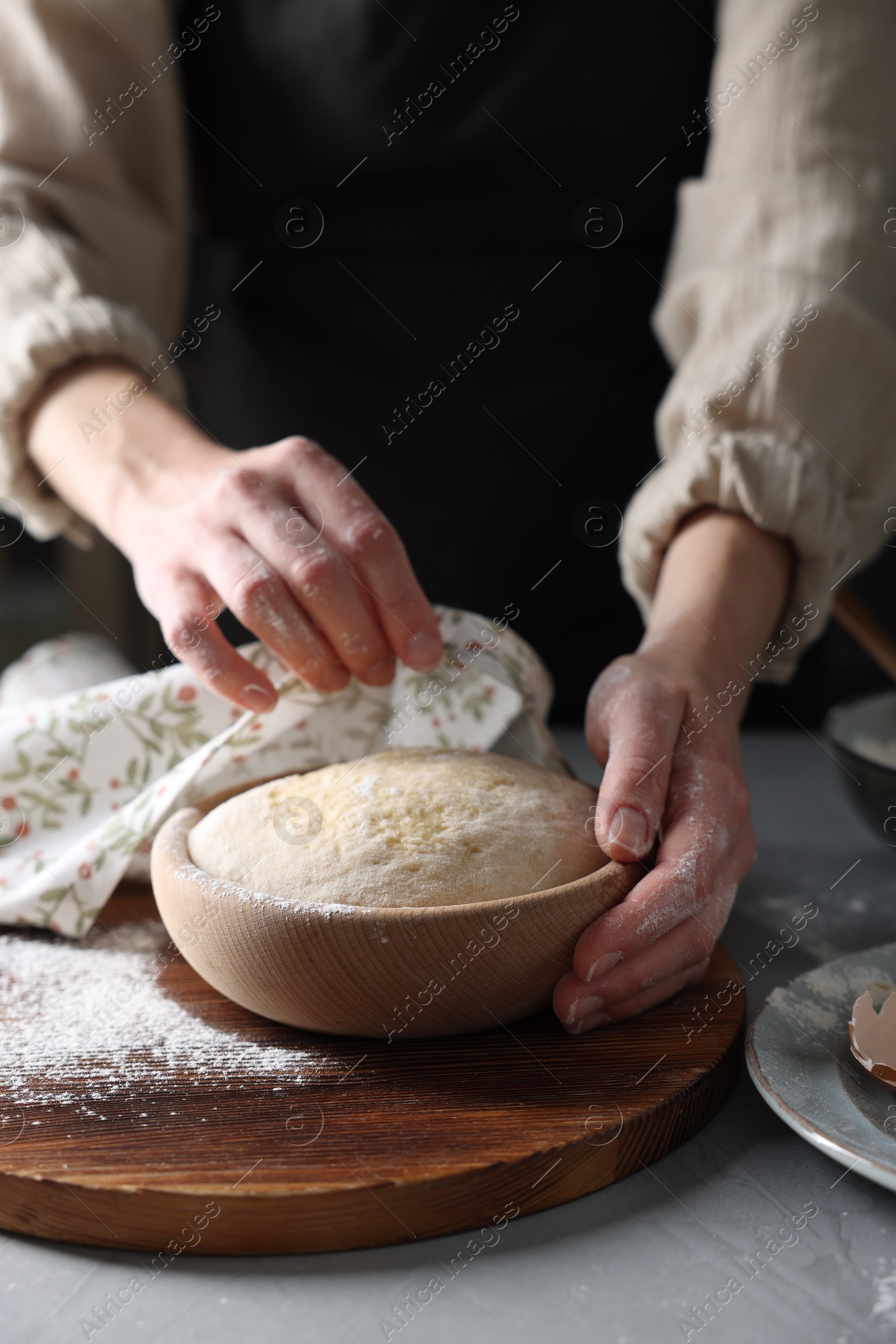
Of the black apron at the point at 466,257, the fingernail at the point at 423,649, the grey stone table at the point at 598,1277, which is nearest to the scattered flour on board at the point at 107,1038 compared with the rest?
the grey stone table at the point at 598,1277

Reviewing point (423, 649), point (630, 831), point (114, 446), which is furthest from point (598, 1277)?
point (114, 446)

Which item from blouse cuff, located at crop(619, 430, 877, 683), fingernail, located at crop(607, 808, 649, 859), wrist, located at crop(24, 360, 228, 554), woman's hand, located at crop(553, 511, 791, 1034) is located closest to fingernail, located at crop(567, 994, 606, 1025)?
woman's hand, located at crop(553, 511, 791, 1034)

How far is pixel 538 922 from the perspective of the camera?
27.0 inches

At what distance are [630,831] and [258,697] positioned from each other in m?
0.34

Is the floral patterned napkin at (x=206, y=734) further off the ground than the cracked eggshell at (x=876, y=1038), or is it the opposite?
the floral patterned napkin at (x=206, y=734)

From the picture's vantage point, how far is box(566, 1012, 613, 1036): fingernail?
731 millimetres

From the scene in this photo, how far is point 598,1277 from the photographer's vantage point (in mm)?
554

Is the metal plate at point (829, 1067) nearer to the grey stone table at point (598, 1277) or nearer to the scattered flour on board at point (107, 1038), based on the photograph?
the grey stone table at point (598, 1277)

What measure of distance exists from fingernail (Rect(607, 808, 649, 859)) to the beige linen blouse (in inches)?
15.9

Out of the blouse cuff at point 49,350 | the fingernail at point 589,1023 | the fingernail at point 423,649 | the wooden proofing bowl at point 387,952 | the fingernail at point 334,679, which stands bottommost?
the fingernail at point 589,1023

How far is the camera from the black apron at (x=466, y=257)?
54.1 inches

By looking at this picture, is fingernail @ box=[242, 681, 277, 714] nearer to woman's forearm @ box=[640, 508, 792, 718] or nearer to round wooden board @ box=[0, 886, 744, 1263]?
round wooden board @ box=[0, 886, 744, 1263]

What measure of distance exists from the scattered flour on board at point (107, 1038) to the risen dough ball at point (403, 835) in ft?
0.39

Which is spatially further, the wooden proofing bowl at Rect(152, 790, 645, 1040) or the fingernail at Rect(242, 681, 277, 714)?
the fingernail at Rect(242, 681, 277, 714)
